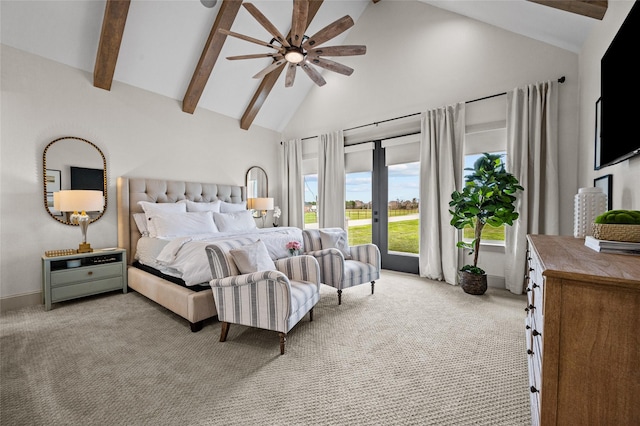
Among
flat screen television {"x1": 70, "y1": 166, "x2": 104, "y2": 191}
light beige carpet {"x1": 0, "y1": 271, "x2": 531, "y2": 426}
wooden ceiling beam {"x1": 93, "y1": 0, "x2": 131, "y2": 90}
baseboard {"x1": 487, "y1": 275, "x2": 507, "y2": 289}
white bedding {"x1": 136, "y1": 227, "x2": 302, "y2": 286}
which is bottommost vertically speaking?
light beige carpet {"x1": 0, "y1": 271, "x2": 531, "y2": 426}

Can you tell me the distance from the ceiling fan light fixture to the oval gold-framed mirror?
2961 millimetres

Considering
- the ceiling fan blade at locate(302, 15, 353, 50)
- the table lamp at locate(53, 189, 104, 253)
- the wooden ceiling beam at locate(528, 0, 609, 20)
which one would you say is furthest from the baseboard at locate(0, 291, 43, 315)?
the wooden ceiling beam at locate(528, 0, 609, 20)

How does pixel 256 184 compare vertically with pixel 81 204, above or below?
above

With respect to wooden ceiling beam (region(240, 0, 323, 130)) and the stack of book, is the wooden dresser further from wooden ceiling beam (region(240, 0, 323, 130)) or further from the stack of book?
wooden ceiling beam (region(240, 0, 323, 130))

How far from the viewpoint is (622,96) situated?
1.70m

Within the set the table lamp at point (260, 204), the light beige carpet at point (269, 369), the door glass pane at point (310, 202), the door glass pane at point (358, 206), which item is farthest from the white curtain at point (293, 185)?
the light beige carpet at point (269, 369)

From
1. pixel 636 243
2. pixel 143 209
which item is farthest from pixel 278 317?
pixel 143 209

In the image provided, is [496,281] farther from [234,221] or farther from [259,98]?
[259,98]

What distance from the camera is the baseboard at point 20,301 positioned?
3.13m

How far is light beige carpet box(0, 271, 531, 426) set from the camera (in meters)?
1.59

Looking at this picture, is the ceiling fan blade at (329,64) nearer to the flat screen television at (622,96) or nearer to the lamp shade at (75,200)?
the flat screen television at (622,96)

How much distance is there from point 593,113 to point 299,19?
302cm

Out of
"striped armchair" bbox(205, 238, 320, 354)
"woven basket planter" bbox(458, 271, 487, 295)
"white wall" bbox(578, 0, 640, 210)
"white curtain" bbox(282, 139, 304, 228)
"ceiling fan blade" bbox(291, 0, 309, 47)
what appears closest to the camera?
"white wall" bbox(578, 0, 640, 210)

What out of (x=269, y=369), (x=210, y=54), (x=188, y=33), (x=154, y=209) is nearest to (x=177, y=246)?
(x=154, y=209)
